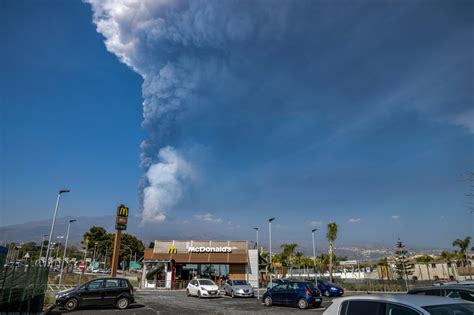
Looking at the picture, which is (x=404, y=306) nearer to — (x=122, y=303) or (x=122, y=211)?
(x=122, y=303)

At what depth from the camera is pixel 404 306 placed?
4.63 meters

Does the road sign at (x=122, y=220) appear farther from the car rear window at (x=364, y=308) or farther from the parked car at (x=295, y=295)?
the car rear window at (x=364, y=308)

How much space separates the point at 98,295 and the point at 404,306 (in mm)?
17402

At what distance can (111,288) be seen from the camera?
18.2m

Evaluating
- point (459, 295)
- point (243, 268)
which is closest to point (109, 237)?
point (243, 268)

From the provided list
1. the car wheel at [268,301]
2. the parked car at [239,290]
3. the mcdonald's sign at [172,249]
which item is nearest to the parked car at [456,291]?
the car wheel at [268,301]

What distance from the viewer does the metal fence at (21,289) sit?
9.88 metres

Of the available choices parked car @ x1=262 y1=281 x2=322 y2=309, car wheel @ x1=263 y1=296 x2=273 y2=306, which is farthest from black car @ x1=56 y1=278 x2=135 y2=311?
parked car @ x1=262 y1=281 x2=322 y2=309

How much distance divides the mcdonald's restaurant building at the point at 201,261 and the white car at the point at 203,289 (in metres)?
16.2

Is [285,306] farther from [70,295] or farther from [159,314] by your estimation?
[70,295]

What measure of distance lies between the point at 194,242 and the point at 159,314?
1268 inches

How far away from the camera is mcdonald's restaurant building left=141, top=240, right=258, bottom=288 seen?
44500 millimetres

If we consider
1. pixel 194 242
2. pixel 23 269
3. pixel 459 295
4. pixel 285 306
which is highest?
pixel 194 242

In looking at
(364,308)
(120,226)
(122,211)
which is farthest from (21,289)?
(122,211)
